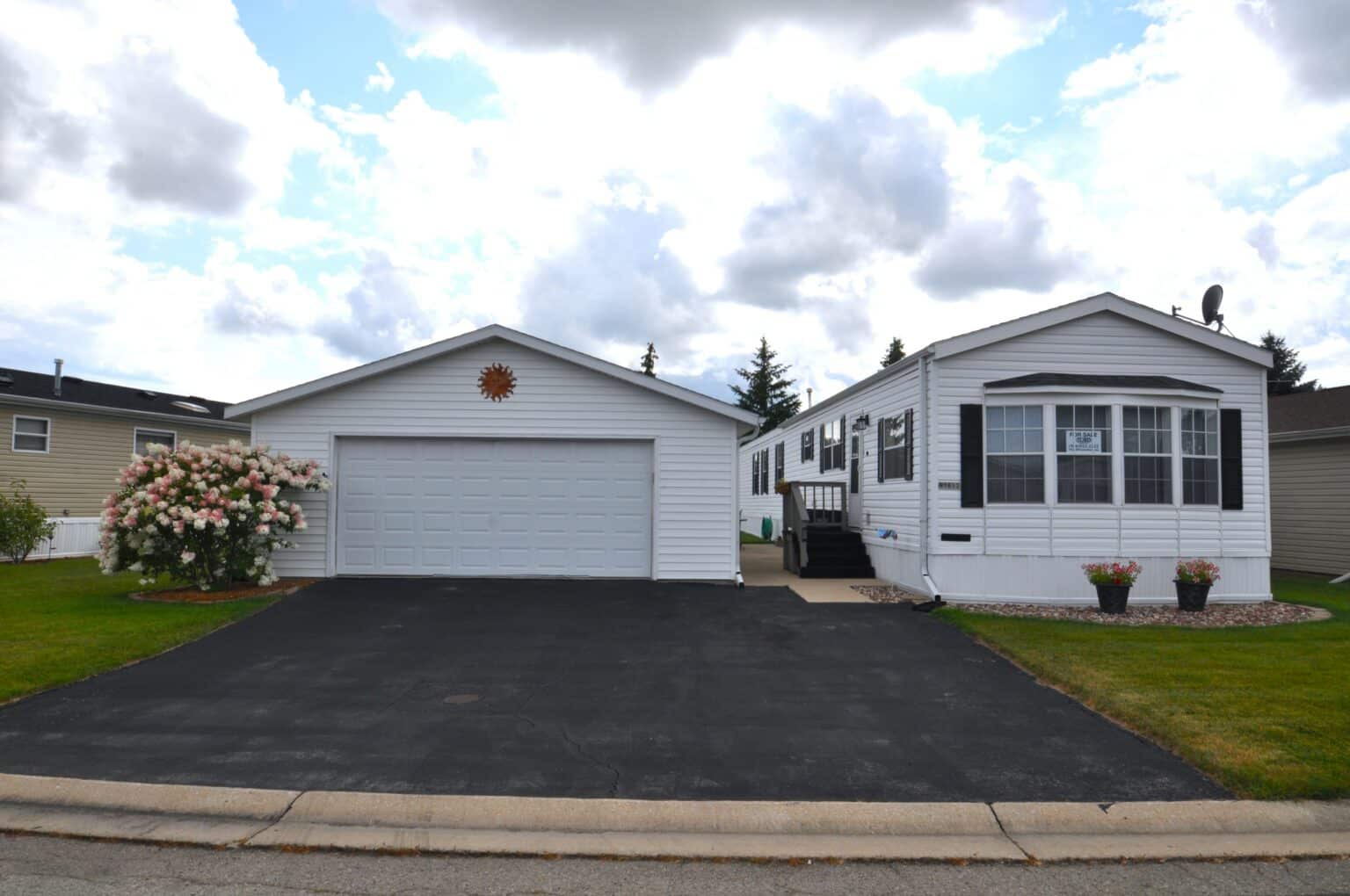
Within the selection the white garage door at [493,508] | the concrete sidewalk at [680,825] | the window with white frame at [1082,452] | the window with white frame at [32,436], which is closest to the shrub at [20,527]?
the window with white frame at [32,436]

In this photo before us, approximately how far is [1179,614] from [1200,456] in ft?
8.38

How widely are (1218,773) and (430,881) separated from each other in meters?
4.95

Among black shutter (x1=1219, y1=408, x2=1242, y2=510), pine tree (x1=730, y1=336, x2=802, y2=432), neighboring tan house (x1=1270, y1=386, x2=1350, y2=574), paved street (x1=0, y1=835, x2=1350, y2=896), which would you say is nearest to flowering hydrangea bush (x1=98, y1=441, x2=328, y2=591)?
paved street (x1=0, y1=835, x2=1350, y2=896)

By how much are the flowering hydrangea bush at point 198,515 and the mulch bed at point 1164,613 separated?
917 cm

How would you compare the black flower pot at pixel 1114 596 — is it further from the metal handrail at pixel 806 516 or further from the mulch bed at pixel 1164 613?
the metal handrail at pixel 806 516

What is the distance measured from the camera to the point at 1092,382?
12500mm

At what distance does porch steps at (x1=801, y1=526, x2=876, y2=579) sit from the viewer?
15352mm

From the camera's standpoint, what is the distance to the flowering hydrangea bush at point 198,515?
11.9m

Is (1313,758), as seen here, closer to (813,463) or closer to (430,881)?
(430,881)

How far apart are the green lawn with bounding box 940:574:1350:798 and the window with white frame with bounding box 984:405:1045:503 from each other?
84.2 inches

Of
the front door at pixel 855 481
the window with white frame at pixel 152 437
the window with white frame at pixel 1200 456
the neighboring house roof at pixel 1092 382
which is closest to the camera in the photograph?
the neighboring house roof at pixel 1092 382

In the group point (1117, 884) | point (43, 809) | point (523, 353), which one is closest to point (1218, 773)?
point (1117, 884)

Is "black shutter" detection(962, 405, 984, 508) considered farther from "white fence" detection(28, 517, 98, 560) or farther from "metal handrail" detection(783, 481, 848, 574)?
"white fence" detection(28, 517, 98, 560)

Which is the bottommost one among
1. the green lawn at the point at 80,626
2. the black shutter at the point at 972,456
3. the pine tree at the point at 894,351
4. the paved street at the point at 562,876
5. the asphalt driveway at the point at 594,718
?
the paved street at the point at 562,876
